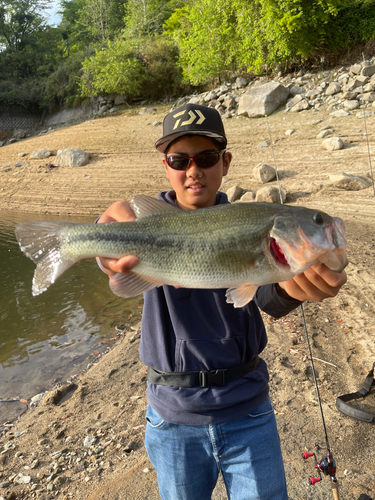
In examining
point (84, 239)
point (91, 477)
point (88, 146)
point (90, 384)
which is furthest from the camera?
point (88, 146)

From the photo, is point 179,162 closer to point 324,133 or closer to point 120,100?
point 324,133

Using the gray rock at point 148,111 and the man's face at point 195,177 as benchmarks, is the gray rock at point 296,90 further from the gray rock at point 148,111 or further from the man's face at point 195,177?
the man's face at point 195,177

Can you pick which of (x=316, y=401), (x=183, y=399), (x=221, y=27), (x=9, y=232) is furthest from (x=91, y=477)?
(x=221, y=27)

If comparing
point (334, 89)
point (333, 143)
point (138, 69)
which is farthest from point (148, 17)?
point (333, 143)

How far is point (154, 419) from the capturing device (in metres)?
2.17

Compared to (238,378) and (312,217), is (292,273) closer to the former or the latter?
(312,217)

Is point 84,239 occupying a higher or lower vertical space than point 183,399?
higher

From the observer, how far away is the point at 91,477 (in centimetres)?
347

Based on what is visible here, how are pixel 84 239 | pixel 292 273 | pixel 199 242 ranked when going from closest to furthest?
pixel 292 273
pixel 199 242
pixel 84 239

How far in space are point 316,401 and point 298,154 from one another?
41.5 feet

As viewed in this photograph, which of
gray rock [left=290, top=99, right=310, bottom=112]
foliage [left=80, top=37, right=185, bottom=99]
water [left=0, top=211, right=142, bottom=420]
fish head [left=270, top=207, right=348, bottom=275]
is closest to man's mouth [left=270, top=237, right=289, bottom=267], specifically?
fish head [left=270, top=207, right=348, bottom=275]

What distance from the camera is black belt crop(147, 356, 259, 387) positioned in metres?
2.08

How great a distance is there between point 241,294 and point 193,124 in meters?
1.22

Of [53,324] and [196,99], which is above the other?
[196,99]
